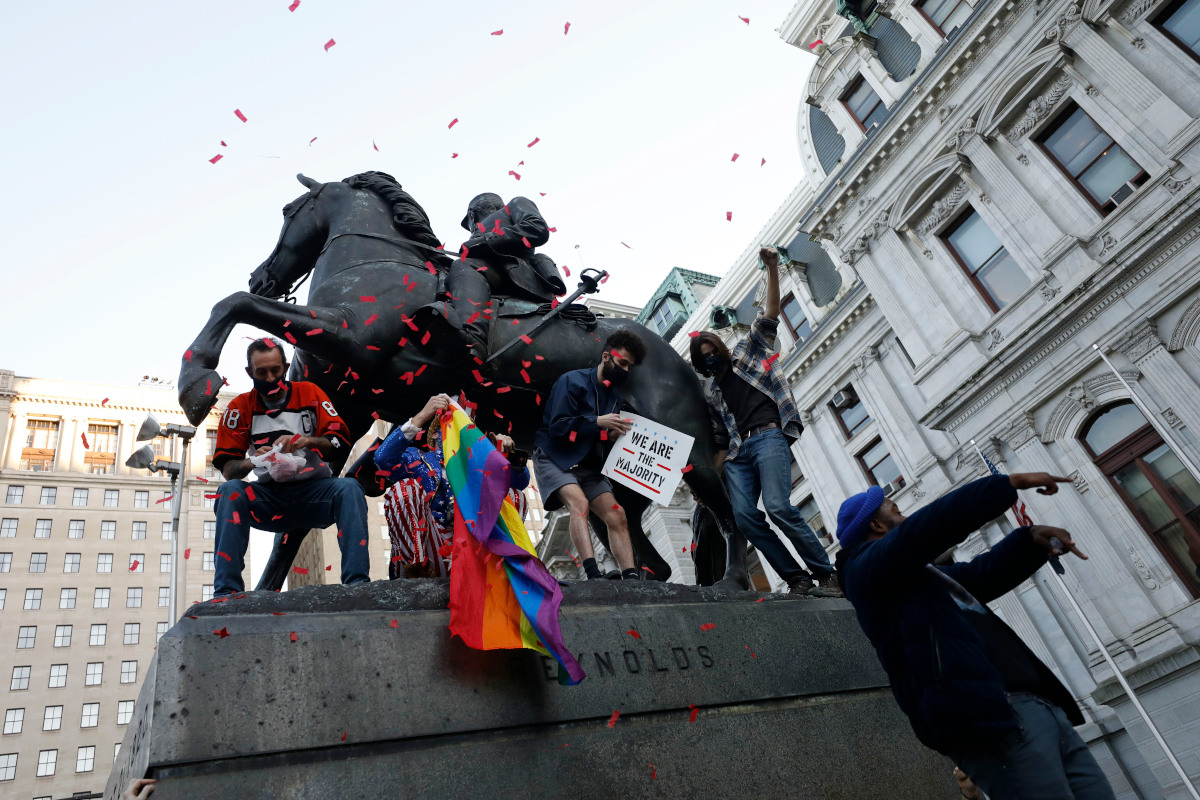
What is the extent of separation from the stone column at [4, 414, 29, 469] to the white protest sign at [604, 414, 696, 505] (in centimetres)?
7486

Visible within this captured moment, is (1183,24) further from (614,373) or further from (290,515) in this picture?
(290,515)

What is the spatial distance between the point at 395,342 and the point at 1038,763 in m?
4.07

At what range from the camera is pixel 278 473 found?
3.94 metres

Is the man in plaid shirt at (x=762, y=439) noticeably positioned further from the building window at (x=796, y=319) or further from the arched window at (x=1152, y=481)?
the building window at (x=796, y=319)

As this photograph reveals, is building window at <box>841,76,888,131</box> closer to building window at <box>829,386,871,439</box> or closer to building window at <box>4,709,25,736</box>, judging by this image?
building window at <box>829,386,871,439</box>

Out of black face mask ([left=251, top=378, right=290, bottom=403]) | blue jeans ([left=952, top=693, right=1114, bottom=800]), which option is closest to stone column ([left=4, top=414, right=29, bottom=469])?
black face mask ([left=251, top=378, right=290, bottom=403])

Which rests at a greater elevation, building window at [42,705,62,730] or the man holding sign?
building window at [42,705,62,730]

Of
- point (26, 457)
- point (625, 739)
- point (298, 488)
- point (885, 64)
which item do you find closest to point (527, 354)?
point (298, 488)

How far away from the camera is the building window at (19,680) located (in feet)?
175

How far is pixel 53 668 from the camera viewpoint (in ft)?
181

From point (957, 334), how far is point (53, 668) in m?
61.6

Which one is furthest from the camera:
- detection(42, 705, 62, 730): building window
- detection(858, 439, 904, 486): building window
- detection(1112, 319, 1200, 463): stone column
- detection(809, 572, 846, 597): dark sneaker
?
detection(42, 705, 62, 730): building window

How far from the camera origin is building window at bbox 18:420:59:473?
6562cm

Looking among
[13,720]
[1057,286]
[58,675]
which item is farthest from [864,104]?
[13,720]
